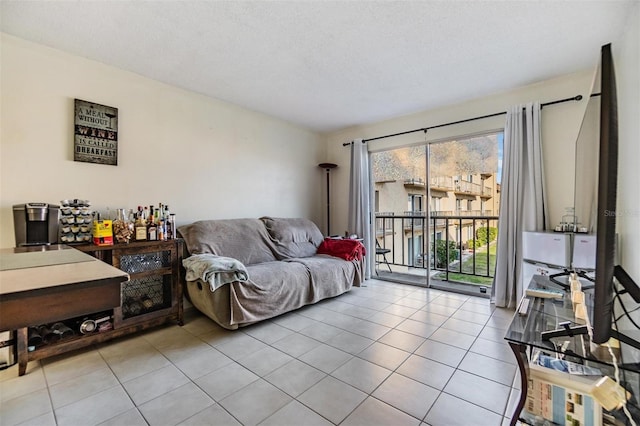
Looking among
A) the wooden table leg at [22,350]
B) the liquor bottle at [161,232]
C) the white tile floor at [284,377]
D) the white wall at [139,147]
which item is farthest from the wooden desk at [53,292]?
the white wall at [139,147]

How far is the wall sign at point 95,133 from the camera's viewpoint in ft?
7.82

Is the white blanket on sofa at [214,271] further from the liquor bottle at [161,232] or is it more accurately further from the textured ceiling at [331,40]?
the textured ceiling at [331,40]

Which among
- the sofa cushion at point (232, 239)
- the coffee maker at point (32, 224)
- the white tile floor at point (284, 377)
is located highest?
the coffee maker at point (32, 224)

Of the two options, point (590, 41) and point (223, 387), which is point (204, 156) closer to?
point (223, 387)

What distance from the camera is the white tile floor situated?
1.48 metres

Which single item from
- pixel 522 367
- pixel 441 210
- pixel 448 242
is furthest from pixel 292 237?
pixel 522 367

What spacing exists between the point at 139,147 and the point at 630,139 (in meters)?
3.69

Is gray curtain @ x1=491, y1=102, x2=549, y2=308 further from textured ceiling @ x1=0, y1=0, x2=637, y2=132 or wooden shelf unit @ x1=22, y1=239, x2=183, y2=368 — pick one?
wooden shelf unit @ x1=22, y1=239, x2=183, y2=368

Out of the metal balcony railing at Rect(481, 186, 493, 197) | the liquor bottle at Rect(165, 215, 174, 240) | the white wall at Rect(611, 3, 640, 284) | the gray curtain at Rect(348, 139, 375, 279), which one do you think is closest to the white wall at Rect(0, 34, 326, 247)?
the liquor bottle at Rect(165, 215, 174, 240)

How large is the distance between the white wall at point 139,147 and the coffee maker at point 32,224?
7.7 inches

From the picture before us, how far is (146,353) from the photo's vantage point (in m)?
2.12

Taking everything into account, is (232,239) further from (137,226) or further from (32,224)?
A: (32,224)

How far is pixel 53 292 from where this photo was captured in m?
0.81

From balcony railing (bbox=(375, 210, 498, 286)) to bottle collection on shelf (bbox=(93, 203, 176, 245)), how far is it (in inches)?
125
